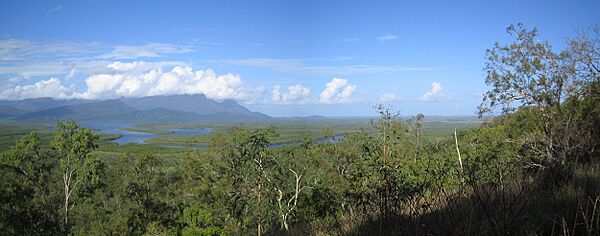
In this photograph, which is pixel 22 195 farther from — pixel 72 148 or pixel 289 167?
pixel 289 167

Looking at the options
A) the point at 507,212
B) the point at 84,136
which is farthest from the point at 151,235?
the point at 507,212

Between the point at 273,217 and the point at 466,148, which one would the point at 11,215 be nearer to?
the point at 273,217

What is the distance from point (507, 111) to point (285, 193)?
36.2ft

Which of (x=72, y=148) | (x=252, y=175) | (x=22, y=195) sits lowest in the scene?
(x=22, y=195)

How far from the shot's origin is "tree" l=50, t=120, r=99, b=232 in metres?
21.8

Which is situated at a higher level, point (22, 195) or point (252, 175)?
point (252, 175)

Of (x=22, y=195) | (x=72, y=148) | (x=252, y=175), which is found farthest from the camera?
(x=72, y=148)

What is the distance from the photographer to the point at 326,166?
23562mm

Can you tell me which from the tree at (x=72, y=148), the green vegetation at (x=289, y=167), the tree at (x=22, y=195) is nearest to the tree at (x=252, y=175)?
the green vegetation at (x=289, y=167)

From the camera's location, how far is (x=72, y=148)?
2214cm

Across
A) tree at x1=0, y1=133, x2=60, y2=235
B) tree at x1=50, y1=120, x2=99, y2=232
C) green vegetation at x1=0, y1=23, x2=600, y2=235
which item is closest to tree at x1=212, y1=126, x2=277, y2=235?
green vegetation at x1=0, y1=23, x2=600, y2=235

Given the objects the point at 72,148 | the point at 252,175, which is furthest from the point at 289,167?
the point at 72,148

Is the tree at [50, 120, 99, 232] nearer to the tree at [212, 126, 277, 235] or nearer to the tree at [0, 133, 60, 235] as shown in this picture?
the tree at [0, 133, 60, 235]

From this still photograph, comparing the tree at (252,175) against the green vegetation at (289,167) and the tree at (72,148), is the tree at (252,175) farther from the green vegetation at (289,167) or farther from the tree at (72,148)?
the tree at (72,148)
